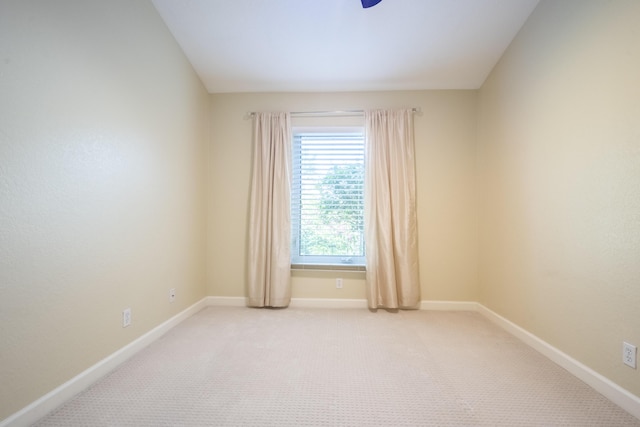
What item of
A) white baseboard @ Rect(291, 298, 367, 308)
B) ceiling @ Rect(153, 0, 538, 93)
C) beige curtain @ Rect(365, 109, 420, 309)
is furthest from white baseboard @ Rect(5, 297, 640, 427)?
ceiling @ Rect(153, 0, 538, 93)

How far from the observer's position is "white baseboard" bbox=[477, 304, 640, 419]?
4.21 ft

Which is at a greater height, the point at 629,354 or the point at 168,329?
the point at 629,354

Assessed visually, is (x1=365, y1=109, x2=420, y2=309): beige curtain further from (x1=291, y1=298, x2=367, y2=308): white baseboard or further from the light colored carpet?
the light colored carpet

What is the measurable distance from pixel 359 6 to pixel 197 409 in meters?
2.84

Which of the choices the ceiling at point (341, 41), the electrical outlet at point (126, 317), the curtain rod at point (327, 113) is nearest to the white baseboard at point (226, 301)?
the electrical outlet at point (126, 317)

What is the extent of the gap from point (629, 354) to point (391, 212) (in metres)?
1.79

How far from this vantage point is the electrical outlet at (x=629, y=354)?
1.28 m

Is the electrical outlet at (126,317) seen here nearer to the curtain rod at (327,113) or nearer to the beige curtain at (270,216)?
the beige curtain at (270,216)

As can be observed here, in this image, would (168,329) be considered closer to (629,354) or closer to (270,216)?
(270,216)

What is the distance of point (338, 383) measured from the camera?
1490 millimetres

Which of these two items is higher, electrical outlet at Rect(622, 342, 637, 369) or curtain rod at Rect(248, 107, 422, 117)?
curtain rod at Rect(248, 107, 422, 117)

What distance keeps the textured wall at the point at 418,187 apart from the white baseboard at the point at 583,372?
714 mm

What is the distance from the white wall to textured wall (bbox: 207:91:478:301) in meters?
0.64

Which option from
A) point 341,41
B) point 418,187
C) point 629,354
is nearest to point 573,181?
point 629,354
